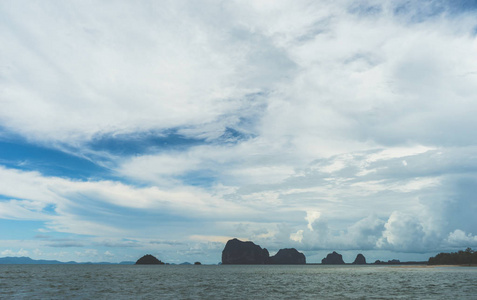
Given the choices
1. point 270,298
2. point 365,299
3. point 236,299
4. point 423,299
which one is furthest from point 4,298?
point 423,299

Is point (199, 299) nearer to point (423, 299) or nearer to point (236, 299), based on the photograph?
point (236, 299)

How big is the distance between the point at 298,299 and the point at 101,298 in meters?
37.0

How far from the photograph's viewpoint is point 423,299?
60.5 meters

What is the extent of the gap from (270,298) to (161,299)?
806 inches

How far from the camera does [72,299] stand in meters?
61.4

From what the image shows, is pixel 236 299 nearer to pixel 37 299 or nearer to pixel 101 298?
pixel 101 298

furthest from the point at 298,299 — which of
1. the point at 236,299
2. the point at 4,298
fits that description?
the point at 4,298

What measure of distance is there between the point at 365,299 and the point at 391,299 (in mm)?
4722

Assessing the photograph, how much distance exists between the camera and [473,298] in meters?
60.4

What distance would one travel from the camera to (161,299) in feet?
204

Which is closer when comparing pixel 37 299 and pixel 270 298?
pixel 37 299

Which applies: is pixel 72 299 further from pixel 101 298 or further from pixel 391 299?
pixel 391 299

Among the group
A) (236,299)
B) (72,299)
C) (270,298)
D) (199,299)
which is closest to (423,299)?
(270,298)

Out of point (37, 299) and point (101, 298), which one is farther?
point (101, 298)
